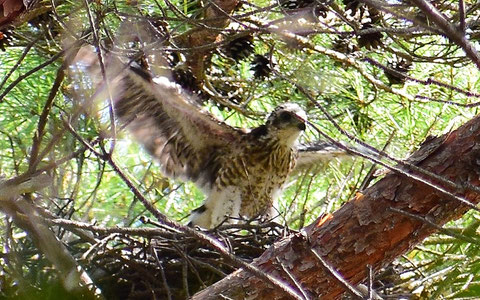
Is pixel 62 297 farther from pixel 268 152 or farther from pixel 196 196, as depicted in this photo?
pixel 196 196

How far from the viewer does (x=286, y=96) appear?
10.7 ft

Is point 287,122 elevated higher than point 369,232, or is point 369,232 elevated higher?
point 287,122

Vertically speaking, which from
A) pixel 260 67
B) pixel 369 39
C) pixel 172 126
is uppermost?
pixel 172 126

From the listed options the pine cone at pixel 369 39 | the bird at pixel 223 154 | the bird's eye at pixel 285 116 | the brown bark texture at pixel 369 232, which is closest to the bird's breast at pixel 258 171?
the bird at pixel 223 154

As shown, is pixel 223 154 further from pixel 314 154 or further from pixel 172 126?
pixel 314 154

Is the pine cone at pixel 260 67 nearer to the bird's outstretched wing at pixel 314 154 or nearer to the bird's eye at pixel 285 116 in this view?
the bird's eye at pixel 285 116

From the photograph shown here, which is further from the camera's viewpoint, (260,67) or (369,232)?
(260,67)

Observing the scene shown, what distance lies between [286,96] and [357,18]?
0.71 meters

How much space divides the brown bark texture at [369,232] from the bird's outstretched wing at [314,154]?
4.83 ft

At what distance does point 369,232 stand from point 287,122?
129 cm

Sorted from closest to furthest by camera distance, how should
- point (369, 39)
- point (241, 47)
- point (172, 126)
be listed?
1. point (369, 39)
2. point (241, 47)
3. point (172, 126)

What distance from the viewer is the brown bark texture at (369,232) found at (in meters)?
1.95

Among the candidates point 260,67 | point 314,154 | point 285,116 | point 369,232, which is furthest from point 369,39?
point 314,154

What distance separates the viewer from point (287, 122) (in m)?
3.21
